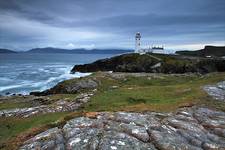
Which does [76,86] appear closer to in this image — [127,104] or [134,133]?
[127,104]

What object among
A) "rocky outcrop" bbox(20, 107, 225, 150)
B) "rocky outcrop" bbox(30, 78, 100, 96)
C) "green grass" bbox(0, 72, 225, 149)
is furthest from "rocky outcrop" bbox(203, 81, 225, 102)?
"rocky outcrop" bbox(30, 78, 100, 96)

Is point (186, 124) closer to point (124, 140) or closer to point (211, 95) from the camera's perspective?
point (124, 140)

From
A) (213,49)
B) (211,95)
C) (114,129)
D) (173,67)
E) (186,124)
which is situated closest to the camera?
(114,129)

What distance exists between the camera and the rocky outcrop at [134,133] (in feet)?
46.0

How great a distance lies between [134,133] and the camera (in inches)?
599

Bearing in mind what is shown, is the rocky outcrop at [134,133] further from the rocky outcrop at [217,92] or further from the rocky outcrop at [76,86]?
the rocky outcrop at [76,86]

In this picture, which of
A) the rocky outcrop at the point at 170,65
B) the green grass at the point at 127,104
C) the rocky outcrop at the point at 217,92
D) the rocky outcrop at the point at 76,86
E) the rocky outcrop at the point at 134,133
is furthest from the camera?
the rocky outcrop at the point at 170,65

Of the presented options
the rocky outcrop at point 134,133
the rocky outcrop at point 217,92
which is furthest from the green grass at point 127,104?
the rocky outcrop at point 134,133

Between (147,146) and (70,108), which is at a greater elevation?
(147,146)

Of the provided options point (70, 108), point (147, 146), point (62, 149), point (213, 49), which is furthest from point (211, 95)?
point (213, 49)

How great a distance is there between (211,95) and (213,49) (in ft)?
438

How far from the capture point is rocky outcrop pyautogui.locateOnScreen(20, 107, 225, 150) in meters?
14.0

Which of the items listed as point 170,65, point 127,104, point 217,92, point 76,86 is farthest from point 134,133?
point 170,65

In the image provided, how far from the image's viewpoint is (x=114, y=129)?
1555cm
